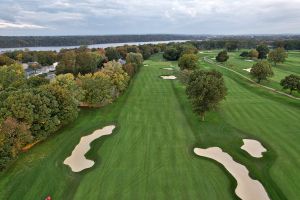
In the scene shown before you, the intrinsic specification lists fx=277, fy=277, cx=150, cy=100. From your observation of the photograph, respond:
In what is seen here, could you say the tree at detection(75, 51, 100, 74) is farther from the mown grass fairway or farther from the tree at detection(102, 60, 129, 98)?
the mown grass fairway

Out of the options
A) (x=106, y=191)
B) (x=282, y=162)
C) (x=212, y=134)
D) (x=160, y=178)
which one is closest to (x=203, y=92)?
(x=212, y=134)

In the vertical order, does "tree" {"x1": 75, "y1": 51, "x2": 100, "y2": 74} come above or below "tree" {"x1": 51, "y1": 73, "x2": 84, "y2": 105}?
below

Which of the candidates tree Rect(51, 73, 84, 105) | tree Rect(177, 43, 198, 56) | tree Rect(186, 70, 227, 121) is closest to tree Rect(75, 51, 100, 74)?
tree Rect(51, 73, 84, 105)

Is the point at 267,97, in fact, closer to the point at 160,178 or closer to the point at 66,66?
the point at 160,178

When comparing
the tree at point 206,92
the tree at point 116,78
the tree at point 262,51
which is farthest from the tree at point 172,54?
the tree at point 206,92

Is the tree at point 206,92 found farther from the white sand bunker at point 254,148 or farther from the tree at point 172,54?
the tree at point 172,54
